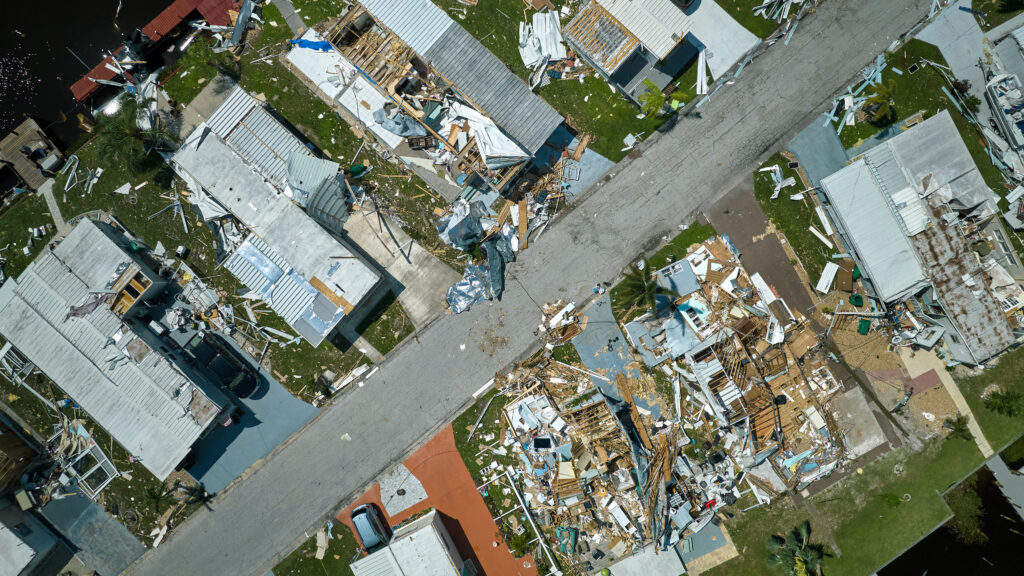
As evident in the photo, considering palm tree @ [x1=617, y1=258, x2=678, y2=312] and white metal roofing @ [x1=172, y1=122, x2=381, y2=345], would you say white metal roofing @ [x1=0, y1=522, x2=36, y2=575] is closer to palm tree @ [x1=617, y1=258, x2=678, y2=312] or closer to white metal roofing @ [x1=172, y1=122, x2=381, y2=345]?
white metal roofing @ [x1=172, y1=122, x2=381, y2=345]

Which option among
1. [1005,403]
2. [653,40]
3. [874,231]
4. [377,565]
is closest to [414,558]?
[377,565]

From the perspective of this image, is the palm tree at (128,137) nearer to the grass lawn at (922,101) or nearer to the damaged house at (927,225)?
the damaged house at (927,225)

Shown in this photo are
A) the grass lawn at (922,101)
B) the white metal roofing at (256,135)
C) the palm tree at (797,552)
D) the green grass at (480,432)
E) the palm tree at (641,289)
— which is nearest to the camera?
the palm tree at (641,289)

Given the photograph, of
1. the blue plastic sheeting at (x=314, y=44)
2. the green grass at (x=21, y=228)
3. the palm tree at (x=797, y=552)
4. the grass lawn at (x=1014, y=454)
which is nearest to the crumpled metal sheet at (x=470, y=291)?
the blue plastic sheeting at (x=314, y=44)

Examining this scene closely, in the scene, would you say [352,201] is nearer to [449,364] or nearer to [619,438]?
[449,364]

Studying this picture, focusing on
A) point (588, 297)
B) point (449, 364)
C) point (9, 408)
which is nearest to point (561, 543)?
point (449, 364)
